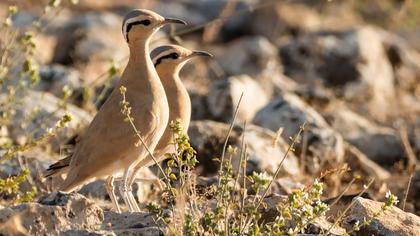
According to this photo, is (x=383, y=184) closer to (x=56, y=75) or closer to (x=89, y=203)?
(x=89, y=203)

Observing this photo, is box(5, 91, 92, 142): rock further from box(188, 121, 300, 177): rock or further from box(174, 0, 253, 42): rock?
box(174, 0, 253, 42): rock

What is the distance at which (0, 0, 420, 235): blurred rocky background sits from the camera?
8828mm

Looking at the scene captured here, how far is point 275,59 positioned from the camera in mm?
16375

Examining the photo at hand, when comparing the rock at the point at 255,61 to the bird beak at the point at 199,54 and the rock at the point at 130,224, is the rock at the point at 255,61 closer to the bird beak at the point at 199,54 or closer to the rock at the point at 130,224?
the bird beak at the point at 199,54

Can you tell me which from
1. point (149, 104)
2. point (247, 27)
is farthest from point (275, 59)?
point (149, 104)

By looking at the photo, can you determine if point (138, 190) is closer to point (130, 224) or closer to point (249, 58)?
point (130, 224)

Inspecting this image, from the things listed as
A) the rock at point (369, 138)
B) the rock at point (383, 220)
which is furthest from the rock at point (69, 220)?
the rock at point (369, 138)

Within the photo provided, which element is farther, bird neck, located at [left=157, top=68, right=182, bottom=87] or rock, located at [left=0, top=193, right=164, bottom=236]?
bird neck, located at [left=157, top=68, right=182, bottom=87]

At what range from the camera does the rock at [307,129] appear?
10.0 m

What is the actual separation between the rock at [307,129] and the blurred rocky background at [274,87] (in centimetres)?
1

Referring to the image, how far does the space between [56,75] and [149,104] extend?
17.9 ft

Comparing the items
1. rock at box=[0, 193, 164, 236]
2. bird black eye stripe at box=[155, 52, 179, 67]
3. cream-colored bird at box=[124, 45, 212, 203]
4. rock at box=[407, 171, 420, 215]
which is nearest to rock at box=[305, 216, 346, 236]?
rock at box=[0, 193, 164, 236]

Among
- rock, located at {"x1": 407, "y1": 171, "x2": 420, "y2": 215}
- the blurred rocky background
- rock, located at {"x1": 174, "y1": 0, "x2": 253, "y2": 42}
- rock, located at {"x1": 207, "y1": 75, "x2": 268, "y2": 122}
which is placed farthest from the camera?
rock, located at {"x1": 174, "y1": 0, "x2": 253, "y2": 42}

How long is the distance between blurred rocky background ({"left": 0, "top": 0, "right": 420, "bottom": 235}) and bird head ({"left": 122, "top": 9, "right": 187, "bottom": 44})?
1.08ft
